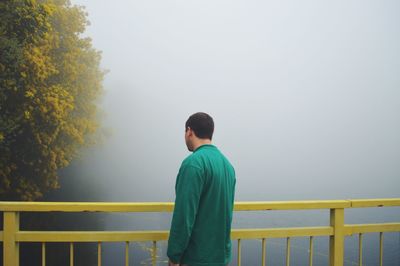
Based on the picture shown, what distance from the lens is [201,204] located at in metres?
1.86

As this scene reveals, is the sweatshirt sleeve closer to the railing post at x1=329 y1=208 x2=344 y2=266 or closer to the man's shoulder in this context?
the man's shoulder

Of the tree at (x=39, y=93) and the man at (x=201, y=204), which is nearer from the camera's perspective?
the man at (x=201, y=204)

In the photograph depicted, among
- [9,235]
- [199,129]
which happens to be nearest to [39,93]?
[9,235]

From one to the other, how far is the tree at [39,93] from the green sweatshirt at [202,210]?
8.35 metres

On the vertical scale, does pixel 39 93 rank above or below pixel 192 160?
above

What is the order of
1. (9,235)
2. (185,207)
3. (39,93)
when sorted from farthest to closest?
(39,93)
(9,235)
(185,207)

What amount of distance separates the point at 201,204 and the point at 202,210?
1.3 inches

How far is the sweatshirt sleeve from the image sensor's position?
178cm

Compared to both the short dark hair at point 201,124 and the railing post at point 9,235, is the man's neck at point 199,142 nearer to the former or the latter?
the short dark hair at point 201,124

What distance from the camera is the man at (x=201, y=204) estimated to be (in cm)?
179

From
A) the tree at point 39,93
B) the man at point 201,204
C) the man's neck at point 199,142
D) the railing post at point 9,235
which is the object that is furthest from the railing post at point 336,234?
the tree at point 39,93

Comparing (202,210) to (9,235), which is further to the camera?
(9,235)

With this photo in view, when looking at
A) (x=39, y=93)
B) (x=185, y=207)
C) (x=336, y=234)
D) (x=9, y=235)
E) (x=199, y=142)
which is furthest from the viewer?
(x=39, y=93)

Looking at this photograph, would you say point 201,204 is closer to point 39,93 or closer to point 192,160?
point 192,160
